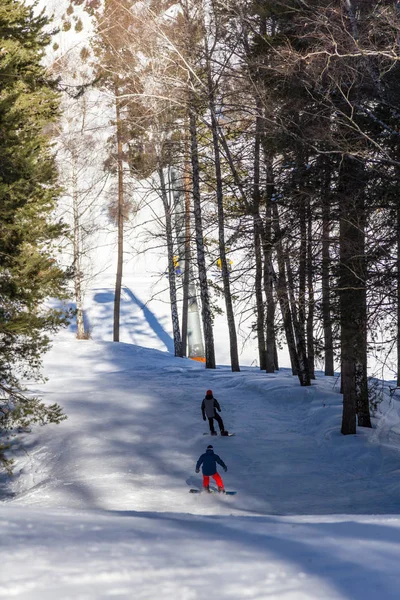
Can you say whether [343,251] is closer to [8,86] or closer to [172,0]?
[8,86]

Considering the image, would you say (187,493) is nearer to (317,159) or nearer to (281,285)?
(281,285)

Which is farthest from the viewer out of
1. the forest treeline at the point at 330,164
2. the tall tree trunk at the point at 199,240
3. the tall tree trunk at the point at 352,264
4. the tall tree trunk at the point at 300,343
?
the tall tree trunk at the point at 199,240

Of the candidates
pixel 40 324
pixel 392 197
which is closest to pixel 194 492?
pixel 40 324

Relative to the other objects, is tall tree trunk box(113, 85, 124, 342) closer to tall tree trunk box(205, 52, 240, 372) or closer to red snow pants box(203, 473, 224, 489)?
tall tree trunk box(205, 52, 240, 372)

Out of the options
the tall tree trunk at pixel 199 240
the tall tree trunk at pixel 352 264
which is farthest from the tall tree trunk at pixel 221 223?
the tall tree trunk at pixel 352 264

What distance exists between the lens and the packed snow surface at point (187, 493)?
350 centimetres

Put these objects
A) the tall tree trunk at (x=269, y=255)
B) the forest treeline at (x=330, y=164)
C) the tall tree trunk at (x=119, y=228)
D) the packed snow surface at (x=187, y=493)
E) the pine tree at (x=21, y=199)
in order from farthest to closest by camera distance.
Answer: the tall tree trunk at (x=119, y=228) → the tall tree trunk at (x=269, y=255) → the pine tree at (x=21, y=199) → the forest treeline at (x=330, y=164) → the packed snow surface at (x=187, y=493)

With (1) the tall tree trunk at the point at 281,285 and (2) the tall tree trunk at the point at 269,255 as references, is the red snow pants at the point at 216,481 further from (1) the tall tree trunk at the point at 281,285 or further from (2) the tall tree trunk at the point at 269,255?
(2) the tall tree trunk at the point at 269,255

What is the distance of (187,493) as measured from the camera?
36.9ft

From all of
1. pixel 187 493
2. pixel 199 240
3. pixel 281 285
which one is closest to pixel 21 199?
pixel 281 285

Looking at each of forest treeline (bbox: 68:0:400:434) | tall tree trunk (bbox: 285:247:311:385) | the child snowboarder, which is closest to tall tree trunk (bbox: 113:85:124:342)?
forest treeline (bbox: 68:0:400:434)

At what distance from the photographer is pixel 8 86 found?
1374 cm

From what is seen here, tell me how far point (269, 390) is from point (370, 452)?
18.6 feet

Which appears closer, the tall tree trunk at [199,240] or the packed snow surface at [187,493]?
the packed snow surface at [187,493]
